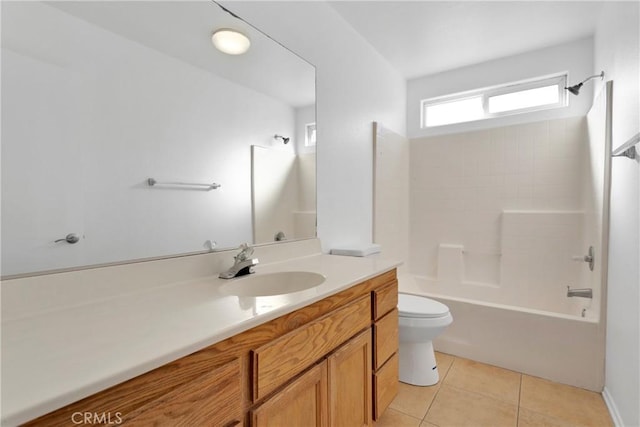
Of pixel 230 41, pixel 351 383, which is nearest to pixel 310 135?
pixel 230 41

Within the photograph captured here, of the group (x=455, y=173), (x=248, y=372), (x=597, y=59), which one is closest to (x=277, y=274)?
(x=248, y=372)

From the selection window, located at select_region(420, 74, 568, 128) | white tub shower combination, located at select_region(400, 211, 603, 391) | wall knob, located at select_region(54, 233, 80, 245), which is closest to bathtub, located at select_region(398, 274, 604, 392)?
white tub shower combination, located at select_region(400, 211, 603, 391)

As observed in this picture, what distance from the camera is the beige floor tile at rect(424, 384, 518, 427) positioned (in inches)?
64.4

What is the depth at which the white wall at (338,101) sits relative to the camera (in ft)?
5.88

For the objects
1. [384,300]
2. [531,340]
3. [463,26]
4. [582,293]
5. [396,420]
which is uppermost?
[463,26]

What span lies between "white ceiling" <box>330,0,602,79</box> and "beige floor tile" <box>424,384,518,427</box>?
250cm

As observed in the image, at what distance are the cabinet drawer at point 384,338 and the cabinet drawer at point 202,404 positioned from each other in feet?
2.58

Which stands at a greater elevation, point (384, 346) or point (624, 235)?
point (624, 235)

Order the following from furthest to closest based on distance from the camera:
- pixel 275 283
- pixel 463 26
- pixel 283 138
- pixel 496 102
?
pixel 496 102, pixel 463 26, pixel 283 138, pixel 275 283

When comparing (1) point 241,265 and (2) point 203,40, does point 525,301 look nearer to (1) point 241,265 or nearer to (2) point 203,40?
(1) point 241,265

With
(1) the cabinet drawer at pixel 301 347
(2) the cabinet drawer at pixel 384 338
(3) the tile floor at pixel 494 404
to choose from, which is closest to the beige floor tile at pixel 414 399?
(3) the tile floor at pixel 494 404

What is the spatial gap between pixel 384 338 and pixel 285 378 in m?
0.73

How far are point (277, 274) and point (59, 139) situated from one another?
883mm

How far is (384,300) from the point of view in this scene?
4.95ft
